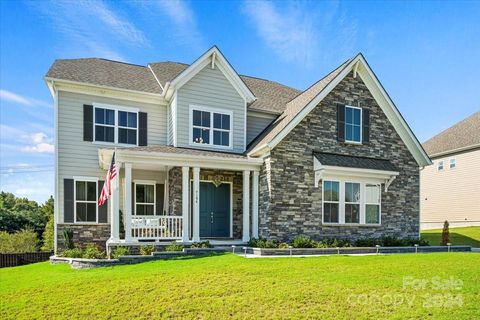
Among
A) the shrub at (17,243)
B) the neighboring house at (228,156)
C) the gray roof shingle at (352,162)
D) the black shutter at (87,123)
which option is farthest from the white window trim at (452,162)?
the shrub at (17,243)

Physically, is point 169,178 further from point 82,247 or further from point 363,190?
point 363,190

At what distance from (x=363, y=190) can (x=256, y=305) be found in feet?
34.1

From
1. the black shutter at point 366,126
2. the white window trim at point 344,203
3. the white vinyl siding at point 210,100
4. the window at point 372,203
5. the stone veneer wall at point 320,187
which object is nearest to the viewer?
the stone veneer wall at point 320,187

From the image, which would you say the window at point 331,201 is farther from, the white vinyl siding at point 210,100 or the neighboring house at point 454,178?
the neighboring house at point 454,178

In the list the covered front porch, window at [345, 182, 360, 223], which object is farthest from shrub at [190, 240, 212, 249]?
window at [345, 182, 360, 223]

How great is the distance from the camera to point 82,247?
14.9 m

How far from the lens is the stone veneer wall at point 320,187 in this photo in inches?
571

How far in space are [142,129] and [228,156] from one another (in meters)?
4.12

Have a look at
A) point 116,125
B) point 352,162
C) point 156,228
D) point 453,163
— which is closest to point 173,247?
point 156,228

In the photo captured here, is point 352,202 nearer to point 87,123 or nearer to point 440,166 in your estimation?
point 87,123

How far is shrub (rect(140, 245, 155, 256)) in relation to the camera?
12367 millimetres

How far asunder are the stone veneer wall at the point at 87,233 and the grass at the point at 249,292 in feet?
13.6

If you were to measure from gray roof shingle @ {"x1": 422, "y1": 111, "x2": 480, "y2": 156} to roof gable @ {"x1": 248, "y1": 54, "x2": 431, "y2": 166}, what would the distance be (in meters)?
11.5

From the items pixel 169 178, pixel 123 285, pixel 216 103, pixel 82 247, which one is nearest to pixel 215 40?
pixel 216 103
